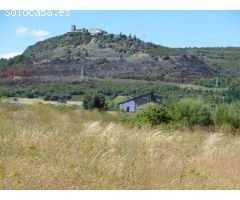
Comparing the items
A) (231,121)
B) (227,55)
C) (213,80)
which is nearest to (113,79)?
(213,80)

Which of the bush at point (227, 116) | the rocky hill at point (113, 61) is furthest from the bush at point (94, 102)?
the rocky hill at point (113, 61)

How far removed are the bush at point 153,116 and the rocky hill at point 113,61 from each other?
2117 inches

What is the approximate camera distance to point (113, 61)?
8319 centimetres

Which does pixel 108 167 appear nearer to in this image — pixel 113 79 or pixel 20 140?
pixel 20 140

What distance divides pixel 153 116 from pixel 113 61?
213 ft

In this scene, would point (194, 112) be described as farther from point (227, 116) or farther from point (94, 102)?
point (94, 102)

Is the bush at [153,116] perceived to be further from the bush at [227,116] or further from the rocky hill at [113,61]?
the rocky hill at [113,61]

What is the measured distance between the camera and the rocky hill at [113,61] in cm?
7706

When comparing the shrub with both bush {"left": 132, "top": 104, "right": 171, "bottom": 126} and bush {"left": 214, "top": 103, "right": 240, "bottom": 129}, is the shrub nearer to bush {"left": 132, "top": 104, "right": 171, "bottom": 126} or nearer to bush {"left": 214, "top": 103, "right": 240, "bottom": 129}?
bush {"left": 214, "top": 103, "right": 240, "bottom": 129}

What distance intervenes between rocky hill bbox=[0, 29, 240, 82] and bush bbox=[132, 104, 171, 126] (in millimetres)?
53784

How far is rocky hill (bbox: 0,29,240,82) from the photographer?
7706 centimetres

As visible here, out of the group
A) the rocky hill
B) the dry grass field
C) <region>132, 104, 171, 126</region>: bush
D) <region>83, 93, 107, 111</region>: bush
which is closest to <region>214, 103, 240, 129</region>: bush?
<region>132, 104, 171, 126</region>: bush

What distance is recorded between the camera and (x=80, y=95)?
64.2m

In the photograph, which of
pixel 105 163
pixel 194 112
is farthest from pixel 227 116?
pixel 105 163
